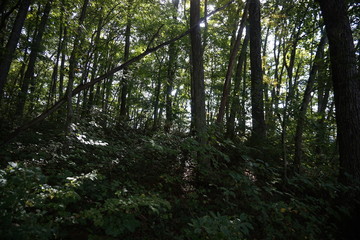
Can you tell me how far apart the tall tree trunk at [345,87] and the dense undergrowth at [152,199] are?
1.86 feet

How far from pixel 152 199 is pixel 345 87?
178 inches

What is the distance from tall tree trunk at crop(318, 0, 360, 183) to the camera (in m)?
4.12

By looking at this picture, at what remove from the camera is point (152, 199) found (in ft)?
10.2

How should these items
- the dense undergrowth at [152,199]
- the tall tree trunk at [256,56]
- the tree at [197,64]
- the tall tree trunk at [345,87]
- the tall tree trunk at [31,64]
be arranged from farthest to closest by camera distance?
the tall tree trunk at [31,64] → the tall tree trunk at [256,56] → the tree at [197,64] → the tall tree trunk at [345,87] → the dense undergrowth at [152,199]

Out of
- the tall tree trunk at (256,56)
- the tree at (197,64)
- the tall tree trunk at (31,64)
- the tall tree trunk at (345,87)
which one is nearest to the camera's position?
the tall tree trunk at (345,87)

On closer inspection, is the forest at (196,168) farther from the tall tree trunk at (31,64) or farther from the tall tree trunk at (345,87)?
the tall tree trunk at (31,64)

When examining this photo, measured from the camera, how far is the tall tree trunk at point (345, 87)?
4124 millimetres

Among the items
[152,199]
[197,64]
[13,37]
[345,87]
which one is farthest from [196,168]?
[13,37]

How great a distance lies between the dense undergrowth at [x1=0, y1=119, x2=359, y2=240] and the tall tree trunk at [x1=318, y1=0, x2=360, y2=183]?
0.57 m

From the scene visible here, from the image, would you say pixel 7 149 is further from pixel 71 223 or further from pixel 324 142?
pixel 324 142

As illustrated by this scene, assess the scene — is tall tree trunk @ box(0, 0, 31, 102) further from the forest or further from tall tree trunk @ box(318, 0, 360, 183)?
tall tree trunk @ box(318, 0, 360, 183)

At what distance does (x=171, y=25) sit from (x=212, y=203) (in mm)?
9390

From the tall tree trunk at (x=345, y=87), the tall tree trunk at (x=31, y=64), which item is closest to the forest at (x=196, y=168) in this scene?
the tall tree trunk at (x=345, y=87)

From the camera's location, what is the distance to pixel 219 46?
11766mm
